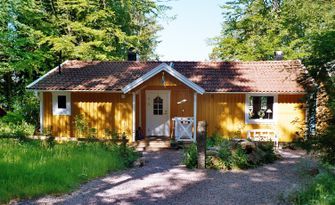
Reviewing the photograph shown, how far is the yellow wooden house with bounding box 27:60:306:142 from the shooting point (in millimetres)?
16062

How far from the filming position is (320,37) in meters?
6.53

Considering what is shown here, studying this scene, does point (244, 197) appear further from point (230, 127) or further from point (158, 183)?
point (230, 127)

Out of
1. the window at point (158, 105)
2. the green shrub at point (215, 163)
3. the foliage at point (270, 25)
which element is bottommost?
the green shrub at point (215, 163)

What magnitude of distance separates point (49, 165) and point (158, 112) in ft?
29.5

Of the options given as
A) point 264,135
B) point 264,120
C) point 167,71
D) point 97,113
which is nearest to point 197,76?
point 167,71

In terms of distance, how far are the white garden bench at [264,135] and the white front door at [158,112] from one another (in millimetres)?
4251

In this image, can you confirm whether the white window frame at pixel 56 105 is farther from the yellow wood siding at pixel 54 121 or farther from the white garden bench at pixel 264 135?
the white garden bench at pixel 264 135

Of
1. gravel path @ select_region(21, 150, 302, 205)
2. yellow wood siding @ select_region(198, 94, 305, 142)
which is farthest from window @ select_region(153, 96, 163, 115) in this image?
gravel path @ select_region(21, 150, 302, 205)

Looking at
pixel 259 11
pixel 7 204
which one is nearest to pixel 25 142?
pixel 7 204

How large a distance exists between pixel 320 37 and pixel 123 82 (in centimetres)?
1142

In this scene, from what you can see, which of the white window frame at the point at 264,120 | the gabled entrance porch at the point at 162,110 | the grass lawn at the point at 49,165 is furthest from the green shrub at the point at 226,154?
the white window frame at the point at 264,120

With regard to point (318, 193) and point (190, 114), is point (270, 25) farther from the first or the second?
point (318, 193)

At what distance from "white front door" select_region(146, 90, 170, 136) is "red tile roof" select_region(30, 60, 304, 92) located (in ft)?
4.63

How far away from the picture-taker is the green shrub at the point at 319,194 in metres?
6.07
